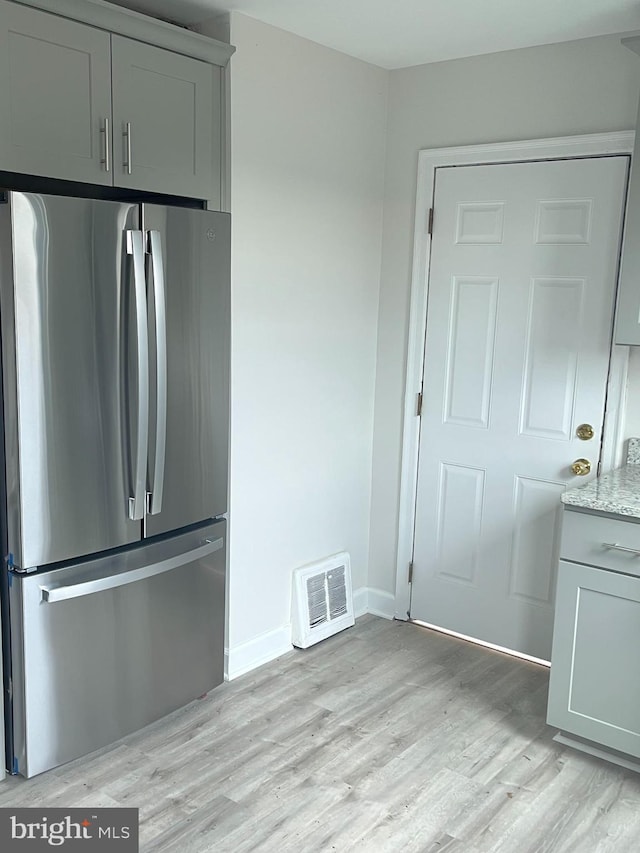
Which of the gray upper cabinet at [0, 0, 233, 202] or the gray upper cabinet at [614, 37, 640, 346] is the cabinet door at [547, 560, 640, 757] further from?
the gray upper cabinet at [0, 0, 233, 202]

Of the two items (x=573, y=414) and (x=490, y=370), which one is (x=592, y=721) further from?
(x=490, y=370)

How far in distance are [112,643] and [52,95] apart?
1.69 m

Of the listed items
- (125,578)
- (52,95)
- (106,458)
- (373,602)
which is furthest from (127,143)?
(373,602)

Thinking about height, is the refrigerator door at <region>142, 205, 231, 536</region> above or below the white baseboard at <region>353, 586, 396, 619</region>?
above

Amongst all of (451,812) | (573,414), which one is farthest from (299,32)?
(451,812)

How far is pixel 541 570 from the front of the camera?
3.39 metres

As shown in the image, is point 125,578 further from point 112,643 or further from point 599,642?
point 599,642

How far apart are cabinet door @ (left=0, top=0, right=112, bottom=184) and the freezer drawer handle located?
1230 mm

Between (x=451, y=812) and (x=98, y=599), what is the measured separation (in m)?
1.27

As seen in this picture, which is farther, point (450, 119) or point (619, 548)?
point (450, 119)

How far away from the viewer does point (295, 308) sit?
3336 millimetres

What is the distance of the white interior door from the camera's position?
317 cm

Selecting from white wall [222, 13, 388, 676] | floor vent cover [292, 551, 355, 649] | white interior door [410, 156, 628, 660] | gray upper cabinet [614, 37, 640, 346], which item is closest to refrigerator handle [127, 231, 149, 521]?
white wall [222, 13, 388, 676]

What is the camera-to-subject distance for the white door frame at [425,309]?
10.2 feet
